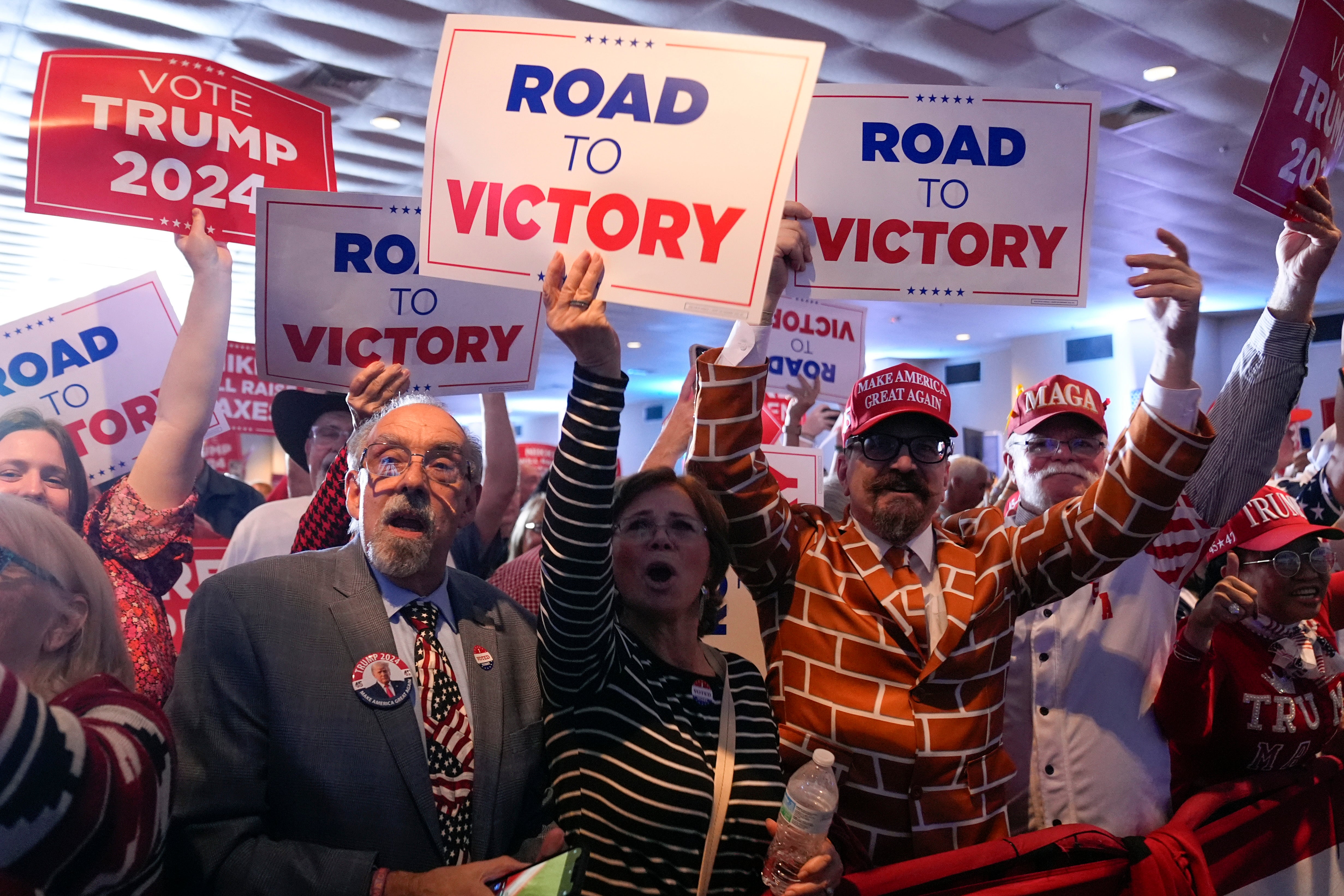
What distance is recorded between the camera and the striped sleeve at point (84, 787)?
0.99 meters

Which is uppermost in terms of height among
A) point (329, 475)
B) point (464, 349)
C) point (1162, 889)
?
point (464, 349)

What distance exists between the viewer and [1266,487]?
2688mm

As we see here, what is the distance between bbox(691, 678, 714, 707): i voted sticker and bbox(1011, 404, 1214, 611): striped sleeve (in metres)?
0.73

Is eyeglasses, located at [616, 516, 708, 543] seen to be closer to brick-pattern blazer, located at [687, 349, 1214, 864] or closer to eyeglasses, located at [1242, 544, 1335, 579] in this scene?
brick-pattern blazer, located at [687, 349, 1214, 864]

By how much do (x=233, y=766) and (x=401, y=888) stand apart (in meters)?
0.33

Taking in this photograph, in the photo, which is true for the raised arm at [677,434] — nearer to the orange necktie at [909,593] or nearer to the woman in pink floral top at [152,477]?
→ the orange necktie at [909,593]

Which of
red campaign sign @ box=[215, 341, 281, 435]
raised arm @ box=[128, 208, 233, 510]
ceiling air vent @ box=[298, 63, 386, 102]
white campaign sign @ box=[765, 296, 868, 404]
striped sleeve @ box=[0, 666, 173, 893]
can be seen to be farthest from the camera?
ceiling air vent @ box=[298, 63, 386, 102]

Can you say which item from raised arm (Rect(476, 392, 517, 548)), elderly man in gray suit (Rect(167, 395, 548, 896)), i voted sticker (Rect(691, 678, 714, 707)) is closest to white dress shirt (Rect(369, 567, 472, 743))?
elderly man in gray suit (Rect(167, 395, 548, 896))

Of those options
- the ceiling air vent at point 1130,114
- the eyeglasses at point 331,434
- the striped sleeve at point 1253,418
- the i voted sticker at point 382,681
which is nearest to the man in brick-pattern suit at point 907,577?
the striped sleeve at point 1253,418

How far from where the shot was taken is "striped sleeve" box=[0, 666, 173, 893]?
0.99 metres

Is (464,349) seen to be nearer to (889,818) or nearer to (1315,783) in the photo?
(889,818)

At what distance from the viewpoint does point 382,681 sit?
164cm

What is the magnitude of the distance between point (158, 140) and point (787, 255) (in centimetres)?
161

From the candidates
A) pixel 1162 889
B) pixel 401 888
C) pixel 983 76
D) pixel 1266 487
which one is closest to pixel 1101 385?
pixel 983 76
